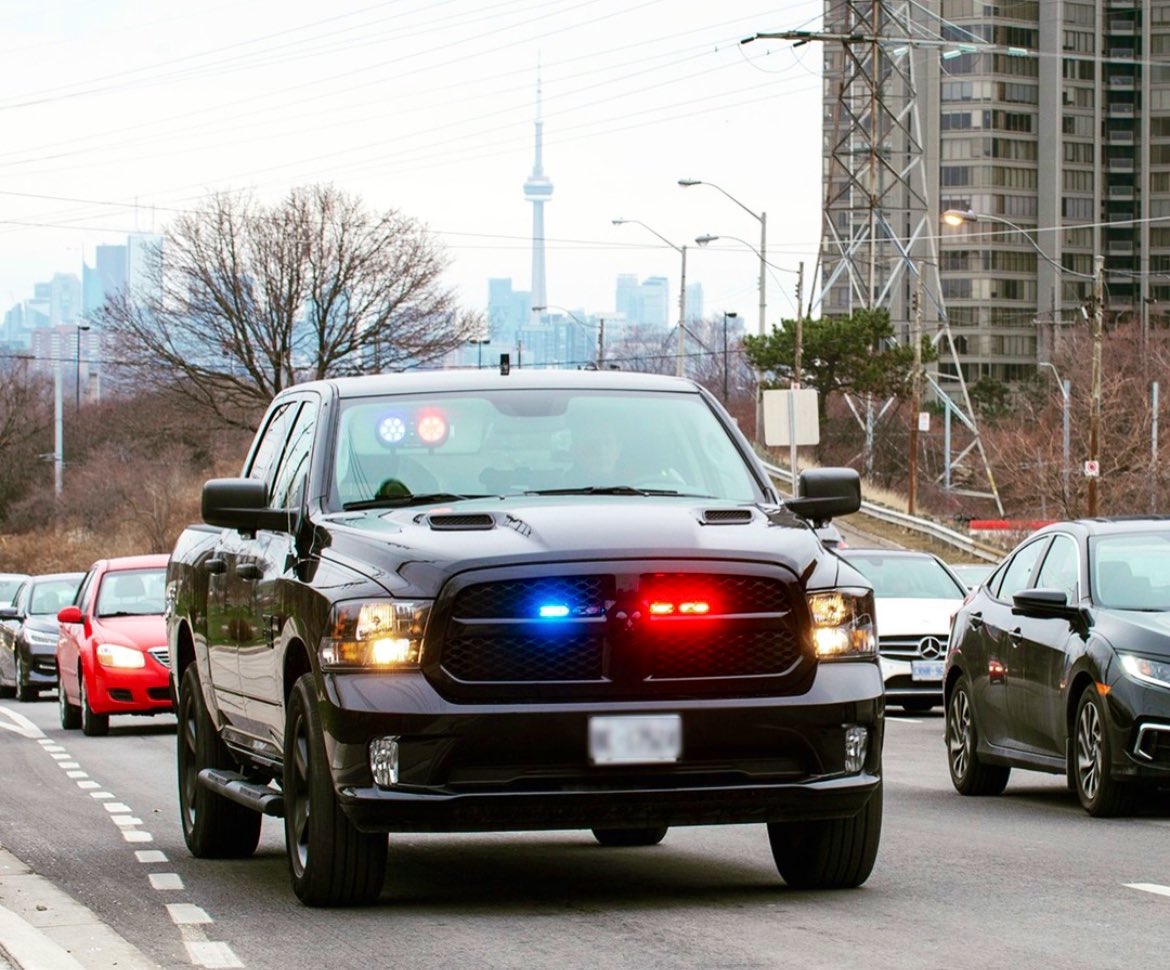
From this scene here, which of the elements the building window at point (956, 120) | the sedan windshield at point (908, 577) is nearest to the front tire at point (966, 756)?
the sedan windshield at point (908, 577)

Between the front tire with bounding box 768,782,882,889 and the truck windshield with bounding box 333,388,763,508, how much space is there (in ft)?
4.39

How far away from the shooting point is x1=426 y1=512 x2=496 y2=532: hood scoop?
8.20 m

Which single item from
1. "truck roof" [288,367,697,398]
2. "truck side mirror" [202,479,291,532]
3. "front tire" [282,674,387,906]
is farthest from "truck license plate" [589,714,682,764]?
"truck roof" [288,367,697,398]

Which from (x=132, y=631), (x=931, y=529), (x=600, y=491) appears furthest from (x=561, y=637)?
(x=931, y=529)

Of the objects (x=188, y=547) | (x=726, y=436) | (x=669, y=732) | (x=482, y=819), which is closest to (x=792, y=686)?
(x=669, y=732)

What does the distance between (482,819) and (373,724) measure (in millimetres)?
476

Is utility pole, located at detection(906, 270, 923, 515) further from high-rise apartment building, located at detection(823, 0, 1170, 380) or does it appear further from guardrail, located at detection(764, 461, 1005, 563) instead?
high-rise apartment building, located at detection(823, 0, 1170, 380)

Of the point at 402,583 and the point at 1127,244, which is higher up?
the point at 1127,244

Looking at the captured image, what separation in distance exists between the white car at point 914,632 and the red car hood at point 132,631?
655 centimetres

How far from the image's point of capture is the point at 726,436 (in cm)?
976

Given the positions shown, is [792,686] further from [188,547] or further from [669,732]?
[188,547]

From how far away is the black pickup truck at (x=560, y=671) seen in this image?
784 cm

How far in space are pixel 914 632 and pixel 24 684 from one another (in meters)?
13.5

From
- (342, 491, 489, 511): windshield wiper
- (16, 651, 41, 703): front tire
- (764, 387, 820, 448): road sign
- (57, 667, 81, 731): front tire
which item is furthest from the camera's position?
(764, 387, 820, 448): road sign
